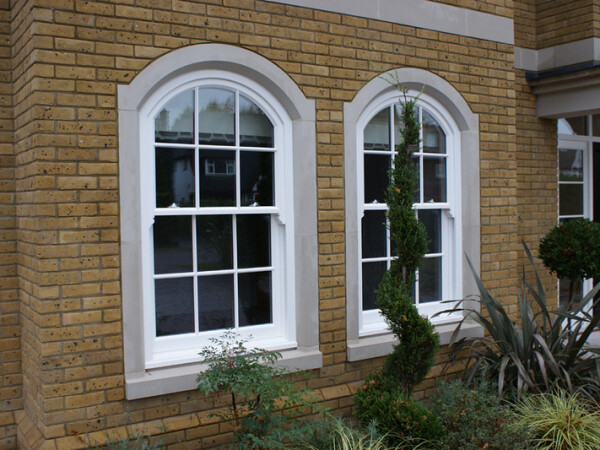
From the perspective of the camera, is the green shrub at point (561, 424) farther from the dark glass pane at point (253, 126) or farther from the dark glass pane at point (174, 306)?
the dark glass pane at point (253, 126)

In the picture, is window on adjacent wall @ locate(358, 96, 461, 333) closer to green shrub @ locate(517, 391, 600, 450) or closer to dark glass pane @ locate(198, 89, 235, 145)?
dark glass pane @ locate(198, 89, 235, 145)

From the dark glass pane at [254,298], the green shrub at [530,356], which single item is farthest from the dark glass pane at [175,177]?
the green shrub at [530,356]

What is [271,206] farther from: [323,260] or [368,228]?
[368,228]

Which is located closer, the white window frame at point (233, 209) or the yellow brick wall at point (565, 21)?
the white window frame at point (233, 209)

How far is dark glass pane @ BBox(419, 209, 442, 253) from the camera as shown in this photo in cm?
624

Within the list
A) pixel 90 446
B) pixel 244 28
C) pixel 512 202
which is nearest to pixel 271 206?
pixel 244 28

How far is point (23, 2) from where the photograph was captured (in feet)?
14.2

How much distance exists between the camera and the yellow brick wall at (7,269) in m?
4.64

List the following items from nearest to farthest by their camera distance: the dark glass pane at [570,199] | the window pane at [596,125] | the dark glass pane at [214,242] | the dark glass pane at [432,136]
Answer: the dark glass pane at [214,242] < the dark glass pane at [432,136] < the dark glass pane at [570,199] < the window pane at [596,125]

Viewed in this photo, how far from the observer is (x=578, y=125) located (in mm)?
8797

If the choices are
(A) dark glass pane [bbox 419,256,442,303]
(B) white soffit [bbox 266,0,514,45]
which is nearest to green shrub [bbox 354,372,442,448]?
(A) dark glass pane [bbox 419,256,442,303]

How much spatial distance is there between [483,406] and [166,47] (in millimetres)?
3741

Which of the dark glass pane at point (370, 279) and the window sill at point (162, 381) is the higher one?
the dark glass pane at point (370, 279)

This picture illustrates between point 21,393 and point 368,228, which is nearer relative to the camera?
point 21,393
